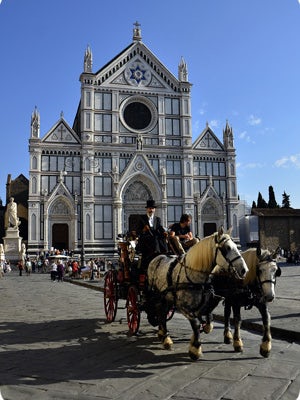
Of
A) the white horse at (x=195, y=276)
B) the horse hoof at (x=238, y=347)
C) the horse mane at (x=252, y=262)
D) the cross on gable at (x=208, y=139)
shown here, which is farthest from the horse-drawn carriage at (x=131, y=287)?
the cross on gable at (x=208, y=139)

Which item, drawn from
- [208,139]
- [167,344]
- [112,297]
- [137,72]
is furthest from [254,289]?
[137,72]

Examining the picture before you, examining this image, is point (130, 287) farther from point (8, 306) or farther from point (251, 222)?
point (251, 222)

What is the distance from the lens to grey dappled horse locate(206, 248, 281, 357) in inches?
198

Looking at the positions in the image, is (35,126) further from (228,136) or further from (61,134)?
(228,136)

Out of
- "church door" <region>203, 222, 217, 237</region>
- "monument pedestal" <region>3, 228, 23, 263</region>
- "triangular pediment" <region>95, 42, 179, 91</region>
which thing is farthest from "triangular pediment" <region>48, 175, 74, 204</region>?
"church door" <region>203, 222, 217, 237</region>

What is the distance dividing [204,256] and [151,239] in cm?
157

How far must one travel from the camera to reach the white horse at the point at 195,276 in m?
4.79

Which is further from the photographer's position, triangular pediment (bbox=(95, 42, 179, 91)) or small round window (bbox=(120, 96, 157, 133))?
small round window (bbox=(120, 96, 157, 133))

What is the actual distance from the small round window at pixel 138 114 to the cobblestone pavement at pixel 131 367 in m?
33.4

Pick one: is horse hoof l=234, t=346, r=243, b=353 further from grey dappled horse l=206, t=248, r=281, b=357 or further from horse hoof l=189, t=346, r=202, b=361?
horse hoof l=189, t=346, r=202, b=361

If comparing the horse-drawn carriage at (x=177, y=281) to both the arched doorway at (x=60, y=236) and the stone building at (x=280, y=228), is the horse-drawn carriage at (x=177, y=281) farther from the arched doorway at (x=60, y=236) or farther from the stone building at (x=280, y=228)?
the stone building at (x=280, y=228)

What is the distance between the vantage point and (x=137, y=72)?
39875mm

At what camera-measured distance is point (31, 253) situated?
3503 cm

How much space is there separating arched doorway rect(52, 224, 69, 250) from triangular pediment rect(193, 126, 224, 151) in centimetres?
1543
